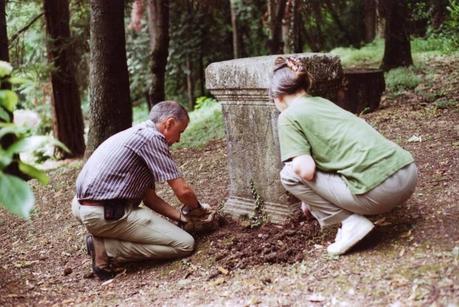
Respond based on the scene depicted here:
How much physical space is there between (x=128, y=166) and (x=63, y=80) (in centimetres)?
687

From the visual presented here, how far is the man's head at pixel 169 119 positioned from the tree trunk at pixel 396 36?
7191mm

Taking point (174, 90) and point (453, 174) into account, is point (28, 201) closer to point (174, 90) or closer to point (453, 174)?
point (453, 174)

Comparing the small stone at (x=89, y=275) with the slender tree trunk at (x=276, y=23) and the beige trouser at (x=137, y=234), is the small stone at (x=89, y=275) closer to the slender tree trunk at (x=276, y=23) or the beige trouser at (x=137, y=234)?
the beige trouser at (x=137, y=234)

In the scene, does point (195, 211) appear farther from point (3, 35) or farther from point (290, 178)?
point (3, 35)

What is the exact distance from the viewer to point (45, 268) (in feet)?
17.0

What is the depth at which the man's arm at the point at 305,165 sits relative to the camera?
12.1 ft

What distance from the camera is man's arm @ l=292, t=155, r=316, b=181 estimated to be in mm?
3699

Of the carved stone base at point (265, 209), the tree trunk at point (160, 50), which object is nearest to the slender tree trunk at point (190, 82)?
the tree trunk at point (160, 50)

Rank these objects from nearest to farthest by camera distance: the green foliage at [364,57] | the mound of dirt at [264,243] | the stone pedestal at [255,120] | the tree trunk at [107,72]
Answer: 1. the mound of dirt at [264,243]
2. the stone pedestal at [255,120]
3. the tree trunk at [107,72]
4. the green foliage at [364,57]

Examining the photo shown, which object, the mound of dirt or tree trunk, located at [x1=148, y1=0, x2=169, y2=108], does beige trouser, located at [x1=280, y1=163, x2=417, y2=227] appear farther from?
tree trunk, located at [x1=148, y1=0, x2=169, y2=108]

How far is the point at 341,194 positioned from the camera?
3.76m

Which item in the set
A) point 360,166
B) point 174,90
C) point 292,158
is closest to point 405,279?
point 360,166

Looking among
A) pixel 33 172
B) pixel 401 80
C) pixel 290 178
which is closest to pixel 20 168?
pixel 33 172

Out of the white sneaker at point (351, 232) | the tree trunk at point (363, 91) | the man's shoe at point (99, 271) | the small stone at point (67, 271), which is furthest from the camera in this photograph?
the tree trunk at point (363, 91)
